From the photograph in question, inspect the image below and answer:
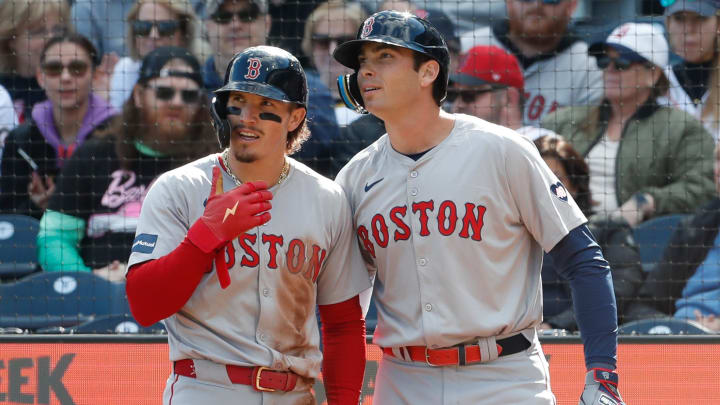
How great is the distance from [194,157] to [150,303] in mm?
3394

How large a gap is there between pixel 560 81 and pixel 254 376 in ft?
12.3

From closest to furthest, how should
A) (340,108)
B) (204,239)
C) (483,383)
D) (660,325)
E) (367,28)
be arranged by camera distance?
(204,239), (483,383), (367,28), (660,325), (340,108)

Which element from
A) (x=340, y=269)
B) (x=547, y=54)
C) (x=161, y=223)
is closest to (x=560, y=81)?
(x=547, y=54)

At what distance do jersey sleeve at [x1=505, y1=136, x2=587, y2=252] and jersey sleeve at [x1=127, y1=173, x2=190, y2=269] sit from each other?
921 millimetres

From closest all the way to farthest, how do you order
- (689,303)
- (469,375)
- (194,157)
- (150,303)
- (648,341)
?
(150,303), (469,375), (648,341), (689,303), (194,157)

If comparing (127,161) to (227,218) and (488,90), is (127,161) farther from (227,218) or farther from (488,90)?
(227,218)

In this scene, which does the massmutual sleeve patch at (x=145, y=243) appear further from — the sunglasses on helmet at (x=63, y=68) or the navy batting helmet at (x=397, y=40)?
the sunglasses on helmet at (x=63, y=68)

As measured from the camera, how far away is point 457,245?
8.77ft

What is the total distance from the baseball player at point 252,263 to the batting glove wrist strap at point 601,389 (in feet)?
2.15

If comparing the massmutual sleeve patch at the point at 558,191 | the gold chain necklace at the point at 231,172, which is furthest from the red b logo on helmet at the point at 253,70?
the massmutual sleeve patch at the point at 558,191

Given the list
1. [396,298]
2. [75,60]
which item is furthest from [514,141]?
[75,60]

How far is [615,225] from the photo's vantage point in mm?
5438

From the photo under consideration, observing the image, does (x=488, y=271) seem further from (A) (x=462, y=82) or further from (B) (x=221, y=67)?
(B) (x=221, y=67)

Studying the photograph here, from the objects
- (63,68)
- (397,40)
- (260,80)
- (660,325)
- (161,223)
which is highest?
(63,68)
